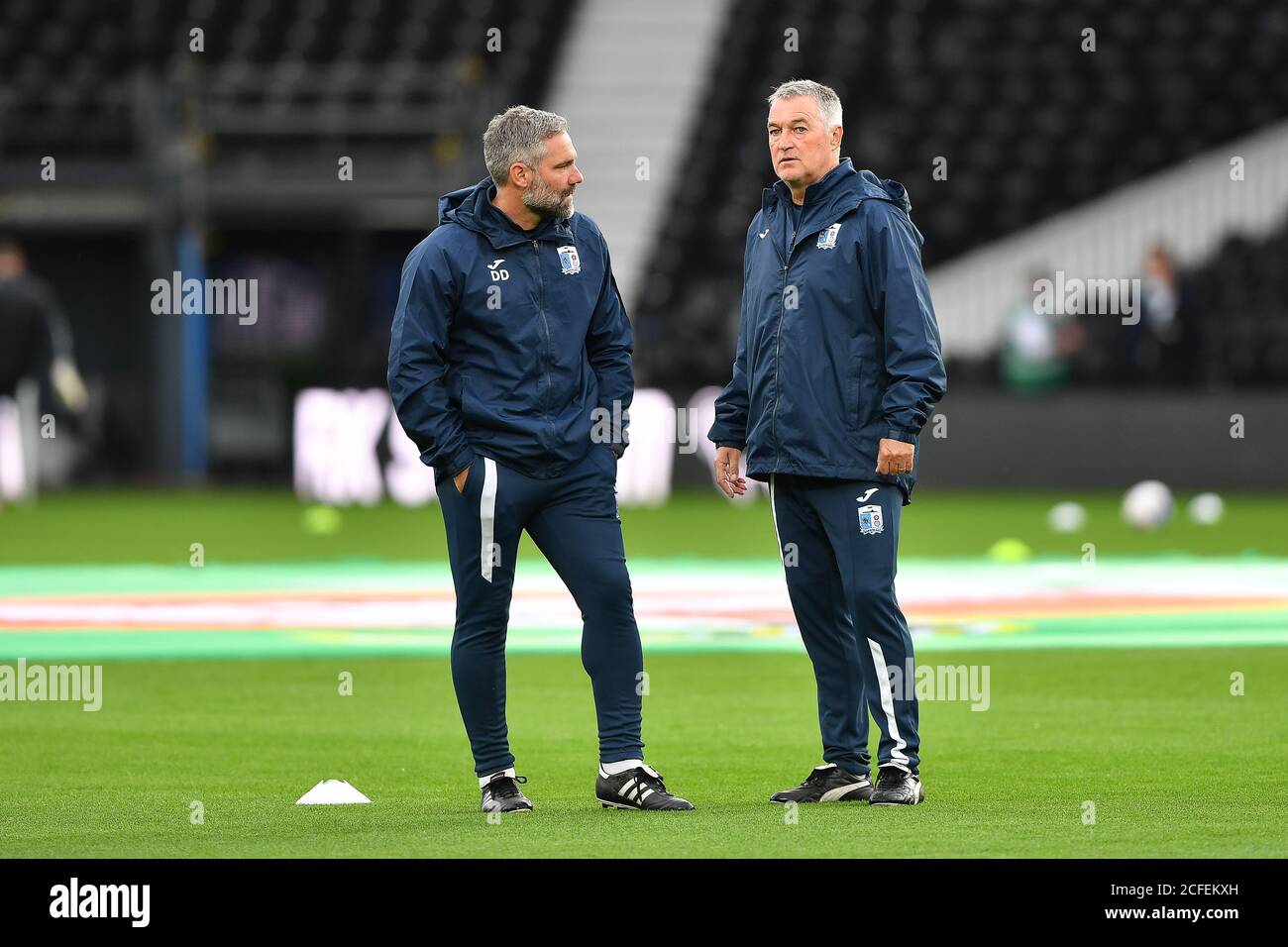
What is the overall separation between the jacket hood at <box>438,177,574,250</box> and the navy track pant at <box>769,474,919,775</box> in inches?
41.6

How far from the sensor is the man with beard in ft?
24.6

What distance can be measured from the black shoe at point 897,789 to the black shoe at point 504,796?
3.56ft

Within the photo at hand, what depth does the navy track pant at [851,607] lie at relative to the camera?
297 inches

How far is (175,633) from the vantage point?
1300 cm

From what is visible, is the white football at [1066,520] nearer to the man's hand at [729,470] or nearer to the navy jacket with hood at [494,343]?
the man's hand at [729,470]

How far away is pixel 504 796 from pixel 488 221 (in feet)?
5.92

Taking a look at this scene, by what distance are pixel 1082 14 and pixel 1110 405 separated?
7.38 m

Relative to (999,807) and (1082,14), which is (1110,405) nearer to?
(1082,14)

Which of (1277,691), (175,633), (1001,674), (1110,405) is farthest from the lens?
(1110,405)

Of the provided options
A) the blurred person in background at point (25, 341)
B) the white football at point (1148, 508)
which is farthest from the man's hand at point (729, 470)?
the blurred person in background at point (25, 341)

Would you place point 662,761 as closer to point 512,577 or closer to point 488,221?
point 512,577

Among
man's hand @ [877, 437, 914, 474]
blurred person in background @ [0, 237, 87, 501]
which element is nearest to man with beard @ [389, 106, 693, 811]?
man's hand @ [877, 437, 914, 474]

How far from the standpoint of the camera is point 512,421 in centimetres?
752
